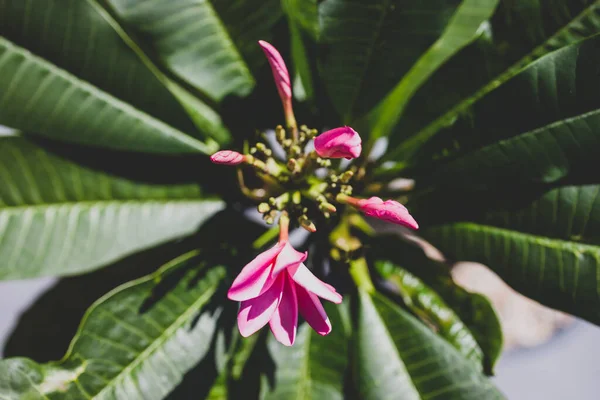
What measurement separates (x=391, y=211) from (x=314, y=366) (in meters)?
0.45

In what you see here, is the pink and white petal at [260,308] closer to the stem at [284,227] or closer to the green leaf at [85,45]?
the stem at [284,227]

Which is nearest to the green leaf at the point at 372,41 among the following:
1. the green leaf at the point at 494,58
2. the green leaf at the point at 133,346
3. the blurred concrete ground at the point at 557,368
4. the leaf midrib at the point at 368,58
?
the leaf midrib at the point at 368,58

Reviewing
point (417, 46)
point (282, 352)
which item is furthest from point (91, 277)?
point (417, 46)

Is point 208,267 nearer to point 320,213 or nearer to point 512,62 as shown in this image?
point 320,213

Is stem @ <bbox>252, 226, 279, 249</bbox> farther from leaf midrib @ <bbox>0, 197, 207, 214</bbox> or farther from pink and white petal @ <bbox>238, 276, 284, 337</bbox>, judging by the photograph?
pink and white petal @ <bbox>238, 276, 284, 337</bbox>

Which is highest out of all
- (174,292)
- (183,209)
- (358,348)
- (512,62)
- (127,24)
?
(127,24)

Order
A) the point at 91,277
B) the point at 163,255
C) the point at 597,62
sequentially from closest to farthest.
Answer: the point at 597,62
the point at 163,255
the point at 91,277

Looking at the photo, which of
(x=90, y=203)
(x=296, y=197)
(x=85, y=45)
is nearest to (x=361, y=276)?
(x=296, y=197)

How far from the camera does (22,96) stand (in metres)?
0.84

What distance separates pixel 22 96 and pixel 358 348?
738 mm

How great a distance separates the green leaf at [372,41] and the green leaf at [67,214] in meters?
0.39

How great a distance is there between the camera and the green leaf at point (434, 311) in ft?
3.31

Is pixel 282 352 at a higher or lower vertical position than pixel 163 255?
lower

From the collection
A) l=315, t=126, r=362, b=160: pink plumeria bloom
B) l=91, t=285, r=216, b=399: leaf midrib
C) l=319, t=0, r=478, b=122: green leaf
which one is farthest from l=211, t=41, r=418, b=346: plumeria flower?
l=91, t=285, r=216, b=399: leaf midrib
